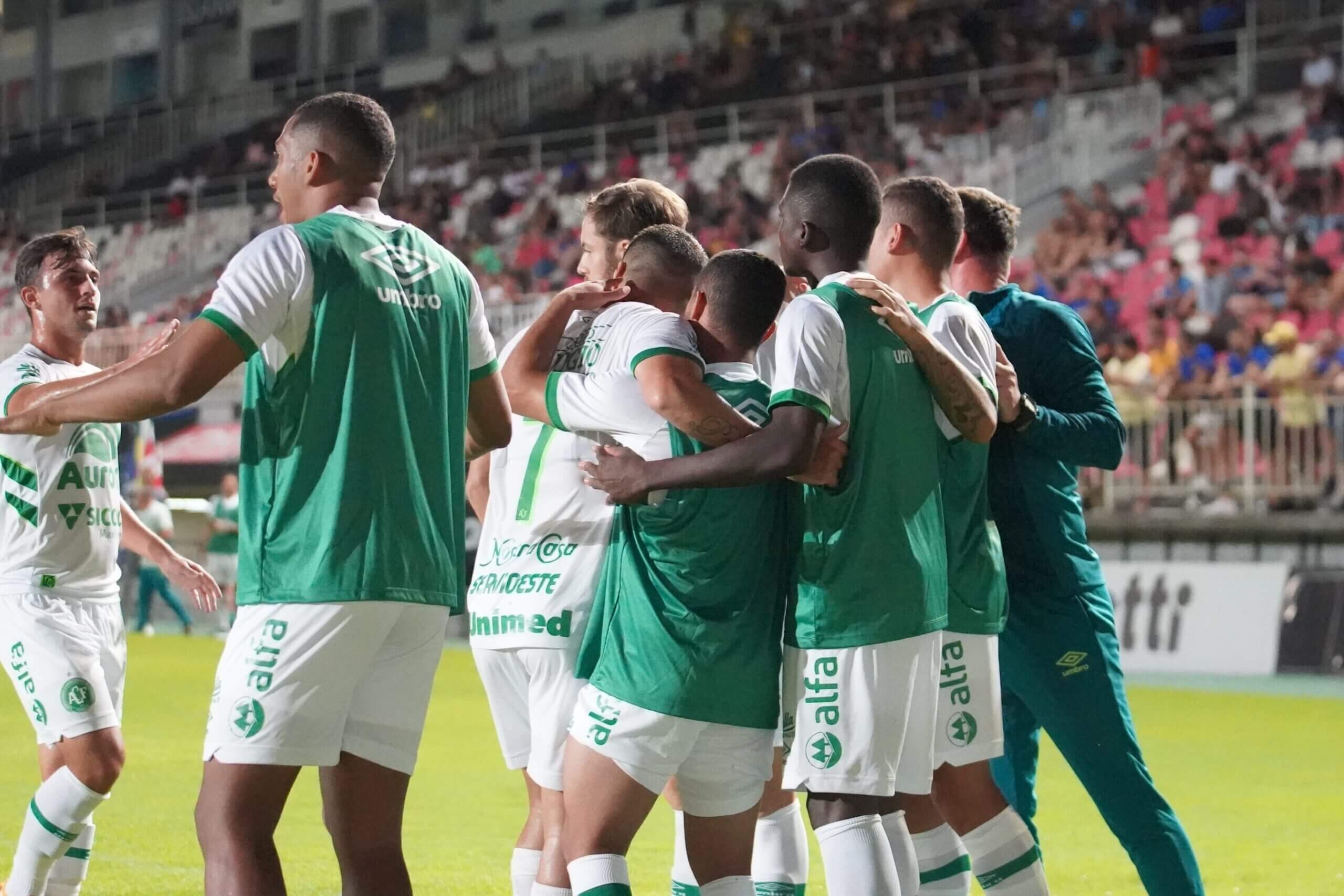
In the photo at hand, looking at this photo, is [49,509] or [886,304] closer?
[886,304]

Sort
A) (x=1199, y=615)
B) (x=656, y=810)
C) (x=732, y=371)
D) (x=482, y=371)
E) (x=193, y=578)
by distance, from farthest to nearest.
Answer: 1. (x=1199, y=615)
2. (x=656, y=810)
3. (x=193, y=578)
4. (x=482, y=371)
5. (x=732, y=371)

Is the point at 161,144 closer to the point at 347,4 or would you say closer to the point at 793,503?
the point at 347,4

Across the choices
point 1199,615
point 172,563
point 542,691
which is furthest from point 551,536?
point 1199,615

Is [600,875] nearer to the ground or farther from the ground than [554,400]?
nearer to the ground

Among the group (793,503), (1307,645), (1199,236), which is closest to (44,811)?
(793,503)

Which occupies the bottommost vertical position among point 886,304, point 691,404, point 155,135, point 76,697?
point 76,697

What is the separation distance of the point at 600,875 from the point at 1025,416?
5.80 feet

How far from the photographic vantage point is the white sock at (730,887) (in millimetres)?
3949

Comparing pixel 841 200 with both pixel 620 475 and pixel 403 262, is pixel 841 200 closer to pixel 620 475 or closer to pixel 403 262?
pixel 620 475

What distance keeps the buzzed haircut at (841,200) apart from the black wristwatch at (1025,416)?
794mm

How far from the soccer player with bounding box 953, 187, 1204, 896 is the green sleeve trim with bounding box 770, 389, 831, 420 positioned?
882 mm

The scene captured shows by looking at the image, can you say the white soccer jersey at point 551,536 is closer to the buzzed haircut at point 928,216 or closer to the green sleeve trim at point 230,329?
the buzzed haircut at point 928,216

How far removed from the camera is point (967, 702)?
444 cm

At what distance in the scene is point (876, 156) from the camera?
80.7ft
